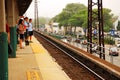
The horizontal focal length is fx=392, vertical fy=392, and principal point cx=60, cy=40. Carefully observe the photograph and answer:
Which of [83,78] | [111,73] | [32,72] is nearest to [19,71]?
[32,72]

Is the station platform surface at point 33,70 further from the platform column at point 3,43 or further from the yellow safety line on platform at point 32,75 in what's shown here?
the platform column at point 3,43

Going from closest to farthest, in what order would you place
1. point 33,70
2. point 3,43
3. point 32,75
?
1. point 3,43
2. point 32,75
3. point 33,70

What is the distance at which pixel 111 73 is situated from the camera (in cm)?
1562

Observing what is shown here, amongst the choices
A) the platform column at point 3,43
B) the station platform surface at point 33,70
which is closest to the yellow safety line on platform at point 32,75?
the station platform surface at point 33,70

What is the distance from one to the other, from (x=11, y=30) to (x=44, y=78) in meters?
5.90

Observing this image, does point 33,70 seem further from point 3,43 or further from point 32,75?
point 3,43

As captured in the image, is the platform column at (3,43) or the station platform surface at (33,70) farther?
the station platform surface at (33,70)

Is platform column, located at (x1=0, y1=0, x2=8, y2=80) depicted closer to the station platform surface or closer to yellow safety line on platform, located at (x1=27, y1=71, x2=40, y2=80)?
the station platform surface

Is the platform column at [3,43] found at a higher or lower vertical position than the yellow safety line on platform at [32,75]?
higher

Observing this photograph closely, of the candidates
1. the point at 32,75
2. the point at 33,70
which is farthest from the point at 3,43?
Result: the point at 33,70

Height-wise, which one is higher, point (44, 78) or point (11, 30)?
point (11, 30)

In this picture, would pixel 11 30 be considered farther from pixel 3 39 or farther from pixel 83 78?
pixel 3 39

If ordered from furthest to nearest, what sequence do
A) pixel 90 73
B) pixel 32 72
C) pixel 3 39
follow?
pixel 90 73
pixel 32 72
pixel 3 39

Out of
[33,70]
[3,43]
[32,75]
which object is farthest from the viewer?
[33,70]
